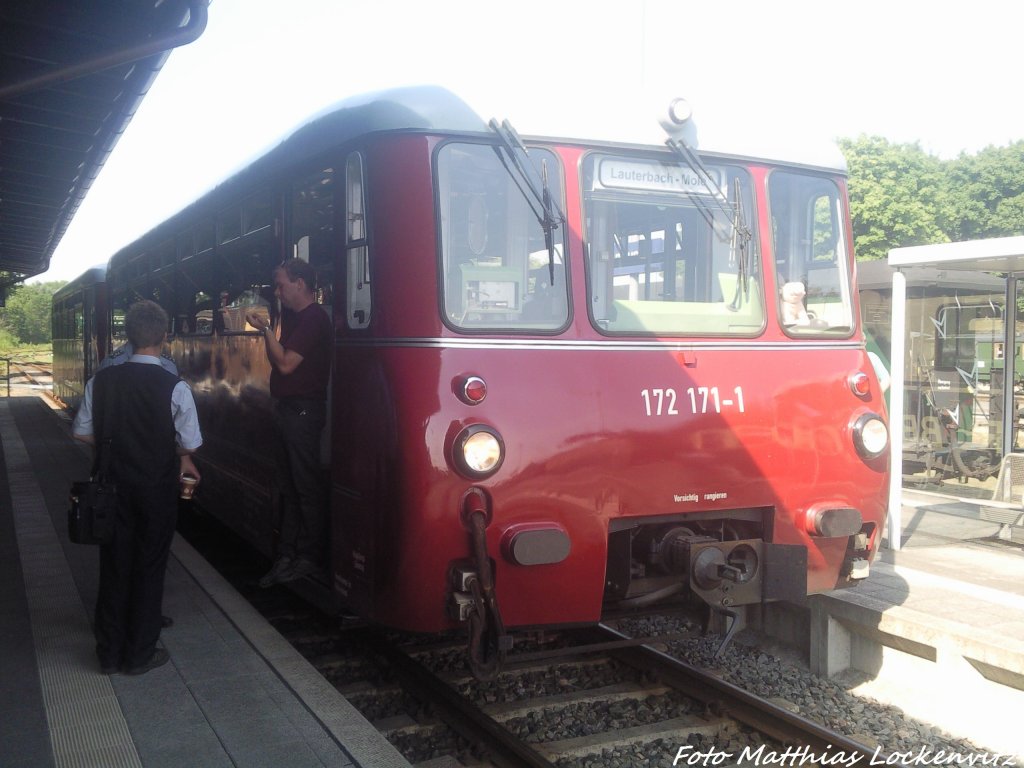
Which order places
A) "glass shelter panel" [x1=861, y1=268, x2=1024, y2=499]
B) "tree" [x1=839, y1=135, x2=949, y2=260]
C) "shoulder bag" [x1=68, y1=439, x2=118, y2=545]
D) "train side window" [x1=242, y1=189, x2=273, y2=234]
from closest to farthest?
"shoulder bag" [x1=68, y1=439, x2=118, y2=545]
"train side window" [x1=242, y1=189, x2=273, y2=234]
"glass shelter panel" [x1=861, y1=268, x2=1024, y2=499]
"tree" [x1=839, y1=135, x2=949, y2=260]

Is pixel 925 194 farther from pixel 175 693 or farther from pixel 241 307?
pixel 175 693

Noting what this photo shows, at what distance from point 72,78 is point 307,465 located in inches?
131

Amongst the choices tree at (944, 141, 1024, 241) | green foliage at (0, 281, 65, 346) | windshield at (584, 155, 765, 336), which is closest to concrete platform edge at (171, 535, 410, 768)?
windshield at (584, 155, 765, 336)

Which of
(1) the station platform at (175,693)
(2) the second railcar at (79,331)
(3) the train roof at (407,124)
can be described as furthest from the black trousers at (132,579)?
(2) the second railcar at (79,331)

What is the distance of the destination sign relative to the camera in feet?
16.7

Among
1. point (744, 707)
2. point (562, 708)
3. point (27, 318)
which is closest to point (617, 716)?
point (562, 708)

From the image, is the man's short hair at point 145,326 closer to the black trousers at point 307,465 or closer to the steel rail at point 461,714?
the black trousers at point 307,465

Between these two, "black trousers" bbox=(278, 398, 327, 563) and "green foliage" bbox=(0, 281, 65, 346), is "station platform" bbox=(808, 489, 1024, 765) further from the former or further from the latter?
"green foliage" bbox=(0, 281, 65, 346)

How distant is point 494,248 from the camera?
4891mm

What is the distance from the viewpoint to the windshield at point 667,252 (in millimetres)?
5082

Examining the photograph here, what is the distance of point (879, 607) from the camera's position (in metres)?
6.10

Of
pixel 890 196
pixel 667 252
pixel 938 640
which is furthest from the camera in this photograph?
pixel 890 196

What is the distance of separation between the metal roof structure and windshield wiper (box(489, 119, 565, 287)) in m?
3.03

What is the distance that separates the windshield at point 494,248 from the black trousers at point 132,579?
Result: 5.59ft
